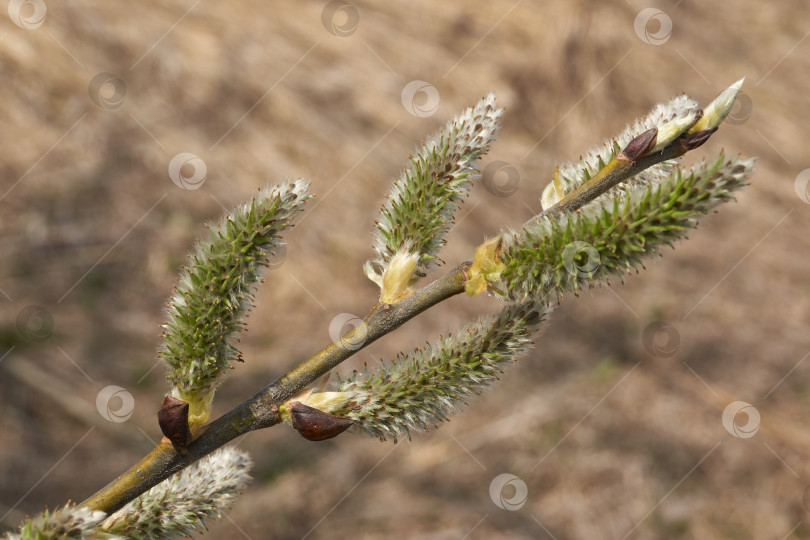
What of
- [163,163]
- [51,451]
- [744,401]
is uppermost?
[163,163]

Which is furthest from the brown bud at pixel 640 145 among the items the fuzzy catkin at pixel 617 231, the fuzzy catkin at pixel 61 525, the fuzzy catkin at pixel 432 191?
the fuzzy catkin at pixel 61 525

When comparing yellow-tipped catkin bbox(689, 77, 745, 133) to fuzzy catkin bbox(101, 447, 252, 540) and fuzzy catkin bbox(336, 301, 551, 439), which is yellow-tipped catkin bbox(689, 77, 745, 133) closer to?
fuzzy catkin bbox(336, 301, 551, 439)

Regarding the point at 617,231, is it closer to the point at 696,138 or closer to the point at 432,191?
the point at 696,138

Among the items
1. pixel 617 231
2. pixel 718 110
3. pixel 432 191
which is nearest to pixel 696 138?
pixel 718 110

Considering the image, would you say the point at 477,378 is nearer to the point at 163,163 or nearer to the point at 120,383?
the point at 120,383

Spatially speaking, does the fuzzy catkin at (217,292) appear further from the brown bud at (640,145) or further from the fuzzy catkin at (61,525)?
the brown bud at (640,145)

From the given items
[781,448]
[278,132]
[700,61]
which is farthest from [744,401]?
[278,132]
